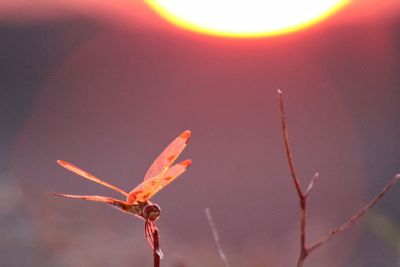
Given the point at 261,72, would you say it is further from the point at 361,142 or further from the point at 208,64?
the point at 361,142

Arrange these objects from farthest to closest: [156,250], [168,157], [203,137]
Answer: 1. [203,137]
2. [168,157]
3. [156,250]

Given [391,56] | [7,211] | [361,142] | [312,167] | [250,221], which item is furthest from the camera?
[391,56]

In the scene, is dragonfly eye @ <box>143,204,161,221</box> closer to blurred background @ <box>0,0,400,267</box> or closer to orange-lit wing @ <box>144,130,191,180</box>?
orange-lit wing @ <box>144,130,191,180</box>

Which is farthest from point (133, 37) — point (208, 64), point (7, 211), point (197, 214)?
point (7, 211)

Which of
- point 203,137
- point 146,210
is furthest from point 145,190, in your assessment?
point 203,137

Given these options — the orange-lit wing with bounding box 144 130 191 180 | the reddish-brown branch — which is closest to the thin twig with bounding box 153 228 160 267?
the reddish-brown branch

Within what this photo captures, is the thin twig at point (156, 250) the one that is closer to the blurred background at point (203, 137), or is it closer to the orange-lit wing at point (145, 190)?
the orange-lit wing at point (145, 190)

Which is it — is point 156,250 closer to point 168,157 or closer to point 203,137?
point 168,157

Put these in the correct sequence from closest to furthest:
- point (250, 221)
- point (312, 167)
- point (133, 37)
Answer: point (250, 221) → point (312, 167) → point (133, 37)
